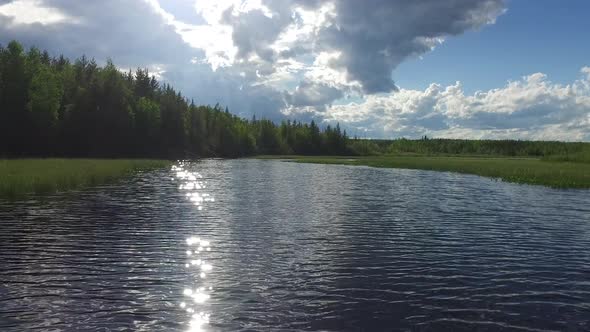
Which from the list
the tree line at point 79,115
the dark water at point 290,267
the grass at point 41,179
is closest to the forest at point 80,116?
the tree line at point 79,115

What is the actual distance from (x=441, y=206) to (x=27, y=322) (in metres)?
36.5

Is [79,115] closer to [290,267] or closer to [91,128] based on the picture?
[91,128]

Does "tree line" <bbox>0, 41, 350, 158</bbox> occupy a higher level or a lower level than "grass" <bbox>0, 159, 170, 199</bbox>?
higher

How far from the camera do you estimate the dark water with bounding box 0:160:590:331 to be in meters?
15.7

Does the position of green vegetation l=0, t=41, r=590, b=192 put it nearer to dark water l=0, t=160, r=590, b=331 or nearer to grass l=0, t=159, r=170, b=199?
grass l=0, t=159, r=170, b=199

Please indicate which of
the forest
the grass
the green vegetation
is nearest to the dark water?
the grass

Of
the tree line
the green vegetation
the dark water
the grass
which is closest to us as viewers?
the dark water

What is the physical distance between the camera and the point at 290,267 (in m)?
Answer: 22.0

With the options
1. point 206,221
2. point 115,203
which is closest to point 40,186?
point 115,203

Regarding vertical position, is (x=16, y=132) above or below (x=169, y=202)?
above

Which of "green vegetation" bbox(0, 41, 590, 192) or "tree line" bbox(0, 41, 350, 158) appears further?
"tree line" bbox(0, 41, 350, 158)

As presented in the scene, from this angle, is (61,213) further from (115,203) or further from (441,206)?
(441,206)

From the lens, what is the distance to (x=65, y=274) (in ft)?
66.1

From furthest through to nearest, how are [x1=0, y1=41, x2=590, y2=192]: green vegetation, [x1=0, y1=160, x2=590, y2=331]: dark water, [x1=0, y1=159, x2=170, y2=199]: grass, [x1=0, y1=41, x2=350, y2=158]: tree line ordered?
[x1=0, y1=41, x2=350, y2=158]: tree line < [x1=0, y1=41, x2=590, y2=192]: green vegetation < [x1=0, y1=159, x2=170, y2=199]: grass < [x1=0, y1=160, x2=590, y2=331]: dark water
